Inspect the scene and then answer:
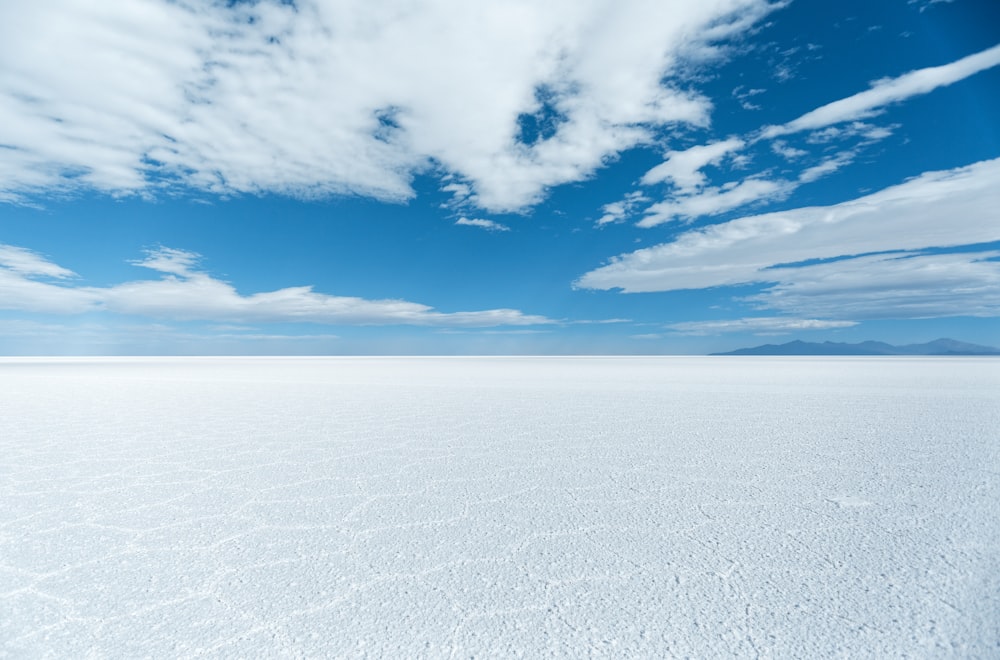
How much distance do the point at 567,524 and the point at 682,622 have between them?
0.99 meters

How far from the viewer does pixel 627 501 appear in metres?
3.00

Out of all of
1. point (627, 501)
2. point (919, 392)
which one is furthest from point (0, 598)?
point (919, 392)

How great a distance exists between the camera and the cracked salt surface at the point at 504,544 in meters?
1.67

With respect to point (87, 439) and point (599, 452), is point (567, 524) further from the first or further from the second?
point (87, 439)

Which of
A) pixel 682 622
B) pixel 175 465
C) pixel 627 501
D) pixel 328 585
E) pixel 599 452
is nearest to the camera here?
pixel 682 622

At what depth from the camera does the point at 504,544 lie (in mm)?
2400

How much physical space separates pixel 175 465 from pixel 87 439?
6.80 ft

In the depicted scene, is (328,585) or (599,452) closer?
(328,585)

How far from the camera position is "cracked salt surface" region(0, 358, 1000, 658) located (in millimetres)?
1666

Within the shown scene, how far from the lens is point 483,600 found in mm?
1878

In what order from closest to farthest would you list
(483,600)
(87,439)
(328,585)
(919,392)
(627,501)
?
(483,600) < (328,585) < (627,501) < (87,439) < (919,392)

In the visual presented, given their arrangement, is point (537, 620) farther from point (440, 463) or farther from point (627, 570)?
point (440, 463)

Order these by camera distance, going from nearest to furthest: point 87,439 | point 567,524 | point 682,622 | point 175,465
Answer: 1. point 682,622
2. point 567,524
3. point 175,465
4. point 87,439

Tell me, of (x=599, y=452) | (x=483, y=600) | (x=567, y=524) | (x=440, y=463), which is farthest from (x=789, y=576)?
(x=440, y=463)
